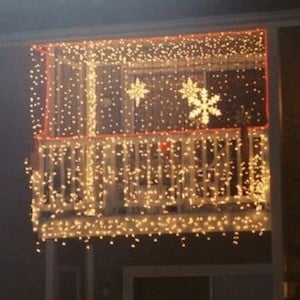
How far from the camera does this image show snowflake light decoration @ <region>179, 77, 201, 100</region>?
13852mm

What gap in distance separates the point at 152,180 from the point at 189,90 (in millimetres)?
1705

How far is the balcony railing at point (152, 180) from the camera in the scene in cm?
1234

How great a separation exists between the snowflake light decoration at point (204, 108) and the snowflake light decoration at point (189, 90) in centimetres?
11

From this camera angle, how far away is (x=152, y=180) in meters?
12.8
